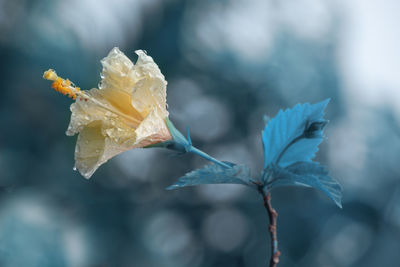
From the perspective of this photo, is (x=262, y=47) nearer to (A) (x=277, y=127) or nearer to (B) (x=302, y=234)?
(B) (x=302, y=234)

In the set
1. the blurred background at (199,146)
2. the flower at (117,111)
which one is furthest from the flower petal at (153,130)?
the blurred background at (199,146)

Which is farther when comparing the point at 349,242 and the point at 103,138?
the point at 349,242

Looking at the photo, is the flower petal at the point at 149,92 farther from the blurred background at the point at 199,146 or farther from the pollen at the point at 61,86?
the blurred background at the point at 199,146

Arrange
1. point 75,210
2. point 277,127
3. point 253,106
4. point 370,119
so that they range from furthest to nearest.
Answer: point 253,106 < point 370,119 < point 75,210 < point 277,127

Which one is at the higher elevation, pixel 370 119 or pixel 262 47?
pixel 262 47

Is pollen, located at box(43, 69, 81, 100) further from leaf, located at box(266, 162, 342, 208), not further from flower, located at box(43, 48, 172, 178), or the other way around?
leaf, located at box(266, 162, 342, 208)

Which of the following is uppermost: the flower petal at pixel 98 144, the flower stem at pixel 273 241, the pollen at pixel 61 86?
the pollen at pixel 61 86

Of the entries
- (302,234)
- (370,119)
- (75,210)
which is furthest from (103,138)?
(370,119)
